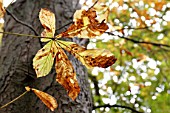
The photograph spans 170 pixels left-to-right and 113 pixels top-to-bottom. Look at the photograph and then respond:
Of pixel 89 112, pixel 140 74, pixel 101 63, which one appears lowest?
pixel 140 74

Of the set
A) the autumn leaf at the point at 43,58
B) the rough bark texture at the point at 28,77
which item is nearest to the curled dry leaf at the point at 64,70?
the autumn leaf at the point at 43,58

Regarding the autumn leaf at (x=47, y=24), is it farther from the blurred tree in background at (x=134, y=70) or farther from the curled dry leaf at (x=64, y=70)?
the blurred tree in background at (x=134, y=70)

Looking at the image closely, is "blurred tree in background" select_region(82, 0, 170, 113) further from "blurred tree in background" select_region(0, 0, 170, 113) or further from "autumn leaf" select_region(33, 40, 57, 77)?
"autumn leaf" select_region(33, 40, 57, 77)

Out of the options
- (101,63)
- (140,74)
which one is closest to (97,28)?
(101,63)

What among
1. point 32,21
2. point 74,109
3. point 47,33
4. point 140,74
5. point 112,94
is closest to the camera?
point 47,33

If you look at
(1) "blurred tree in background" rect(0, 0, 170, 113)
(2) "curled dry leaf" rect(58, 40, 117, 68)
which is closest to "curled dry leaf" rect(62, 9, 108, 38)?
(2) "curled dry leaf" rect(58, 40, 117, 68)

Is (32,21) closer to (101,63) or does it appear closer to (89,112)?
(89,112)

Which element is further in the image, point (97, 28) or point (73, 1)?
point (73, 1)

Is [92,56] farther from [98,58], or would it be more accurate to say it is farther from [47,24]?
[47,24]
